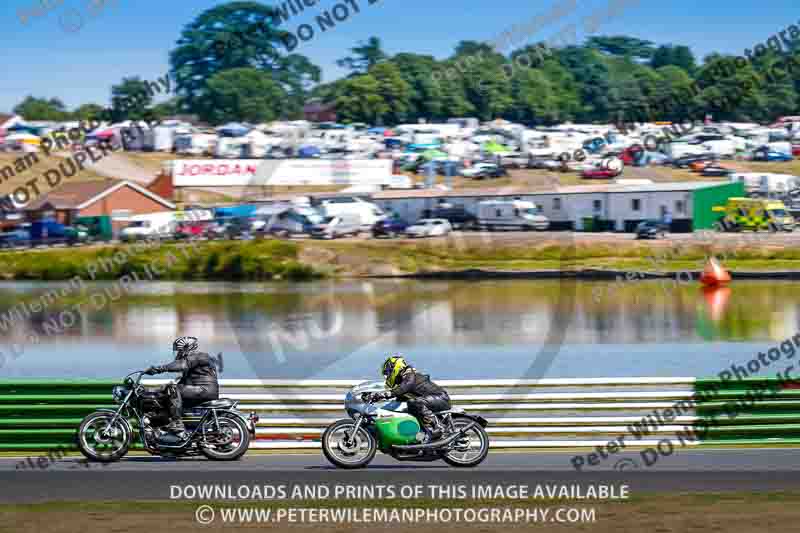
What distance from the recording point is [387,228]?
54.8 meters

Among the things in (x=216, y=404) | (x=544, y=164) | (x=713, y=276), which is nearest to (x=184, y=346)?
(x=216, y=404)

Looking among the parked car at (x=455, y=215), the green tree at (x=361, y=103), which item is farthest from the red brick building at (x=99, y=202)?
the green tree at (x=361, y=103)

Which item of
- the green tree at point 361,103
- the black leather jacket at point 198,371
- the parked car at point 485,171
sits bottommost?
the black leather jacket at point 198,371

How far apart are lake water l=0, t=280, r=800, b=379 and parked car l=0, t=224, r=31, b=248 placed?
772 cm

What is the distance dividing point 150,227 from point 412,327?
24250 mm

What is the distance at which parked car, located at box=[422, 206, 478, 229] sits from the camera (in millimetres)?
55875

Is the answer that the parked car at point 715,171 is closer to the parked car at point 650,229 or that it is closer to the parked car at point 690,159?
the parked car at point 690,159

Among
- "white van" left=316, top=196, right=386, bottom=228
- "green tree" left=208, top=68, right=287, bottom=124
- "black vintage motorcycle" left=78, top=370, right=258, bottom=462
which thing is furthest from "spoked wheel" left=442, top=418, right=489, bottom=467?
"green tree" left=208, top=68, right=287, bottom=124

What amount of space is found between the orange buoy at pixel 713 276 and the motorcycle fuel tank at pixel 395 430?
117 feet

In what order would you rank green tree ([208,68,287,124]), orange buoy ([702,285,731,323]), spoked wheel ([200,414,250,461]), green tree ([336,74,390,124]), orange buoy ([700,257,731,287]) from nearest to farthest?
spoked wheel ([200,414,250,461]), orange buoy ([702,285,731,323]), orange buoy ([700,257,731,287]), green tree ([336,74,390,124]), green tree ([208,68,287,124])

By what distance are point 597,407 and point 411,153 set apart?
5925 centimetres

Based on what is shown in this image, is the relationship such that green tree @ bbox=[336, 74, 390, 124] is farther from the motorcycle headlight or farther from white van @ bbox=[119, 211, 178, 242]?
the motorcycle headlight

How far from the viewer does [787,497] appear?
10688 millimetres

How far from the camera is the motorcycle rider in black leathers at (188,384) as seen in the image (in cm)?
1323
